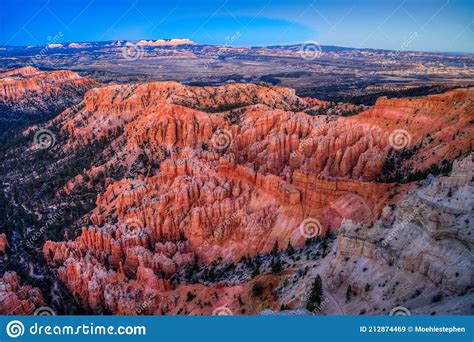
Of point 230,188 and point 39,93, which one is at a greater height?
point 39,93

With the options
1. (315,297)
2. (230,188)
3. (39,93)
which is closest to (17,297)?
(230,188)

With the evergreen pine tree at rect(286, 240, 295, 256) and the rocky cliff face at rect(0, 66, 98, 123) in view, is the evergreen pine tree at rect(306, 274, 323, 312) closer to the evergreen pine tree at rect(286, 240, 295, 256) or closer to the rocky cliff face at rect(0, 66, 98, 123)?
the evergreen pine tree at rect(286, 240, 295, 256)

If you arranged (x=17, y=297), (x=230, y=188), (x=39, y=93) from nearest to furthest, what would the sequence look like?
(x=17, y=297) → (x=230, y=188) → (x=39, y=93)

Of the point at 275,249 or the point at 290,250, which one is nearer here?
the point at 290,250

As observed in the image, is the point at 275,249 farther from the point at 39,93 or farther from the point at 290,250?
the point at 39,93

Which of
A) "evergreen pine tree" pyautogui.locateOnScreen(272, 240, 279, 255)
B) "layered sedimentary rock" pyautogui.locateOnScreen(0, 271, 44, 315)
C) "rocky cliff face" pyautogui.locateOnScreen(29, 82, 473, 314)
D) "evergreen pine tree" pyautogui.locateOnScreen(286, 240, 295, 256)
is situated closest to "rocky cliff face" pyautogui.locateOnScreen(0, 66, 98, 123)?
"rocky cliff face" pyautogui.locateOnScreen(29, 82, 473, 314)

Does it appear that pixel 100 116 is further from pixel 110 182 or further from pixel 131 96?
pixel 110 182
